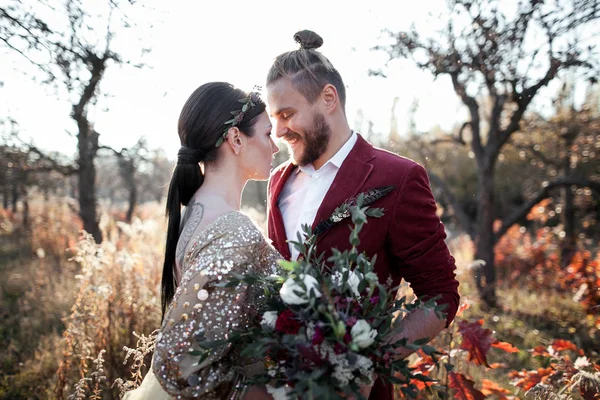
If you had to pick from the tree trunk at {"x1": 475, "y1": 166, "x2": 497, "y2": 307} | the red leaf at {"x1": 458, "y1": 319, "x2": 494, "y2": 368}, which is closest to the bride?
the red leaf at {"x1": 458, "y1": 319, "x2": 494, "y2": 368}

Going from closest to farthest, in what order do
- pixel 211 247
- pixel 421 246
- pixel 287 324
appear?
pixel 287 324
pixel 211 247
pixel 421 246

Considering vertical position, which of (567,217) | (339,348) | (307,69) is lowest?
(567,217)

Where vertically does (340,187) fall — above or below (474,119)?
below

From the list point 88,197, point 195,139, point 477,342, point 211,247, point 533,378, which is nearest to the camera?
point 211,247

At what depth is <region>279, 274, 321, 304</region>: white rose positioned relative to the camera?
131cm

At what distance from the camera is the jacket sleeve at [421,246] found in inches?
75.9

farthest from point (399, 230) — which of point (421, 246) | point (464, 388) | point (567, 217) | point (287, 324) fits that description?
point (567, 217)

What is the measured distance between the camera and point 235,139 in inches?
84.9

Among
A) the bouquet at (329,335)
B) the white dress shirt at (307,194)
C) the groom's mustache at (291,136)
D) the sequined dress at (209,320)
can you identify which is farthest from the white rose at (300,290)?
the groom's mustache at (291,136)

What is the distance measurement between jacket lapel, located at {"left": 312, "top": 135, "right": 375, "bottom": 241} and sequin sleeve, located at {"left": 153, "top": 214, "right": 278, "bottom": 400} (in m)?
0.55

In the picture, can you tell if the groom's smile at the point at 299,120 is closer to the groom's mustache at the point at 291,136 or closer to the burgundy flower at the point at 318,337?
the groom's mustache at the point at 291,136

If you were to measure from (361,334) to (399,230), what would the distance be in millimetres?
830

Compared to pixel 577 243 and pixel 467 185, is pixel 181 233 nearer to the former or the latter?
pixel 577 243

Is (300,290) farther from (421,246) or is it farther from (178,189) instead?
(178,189)
